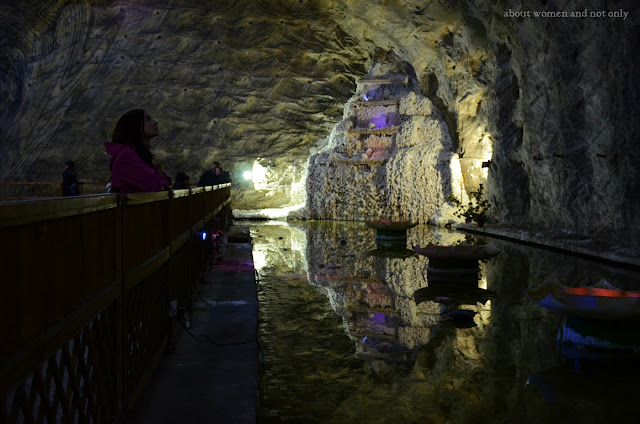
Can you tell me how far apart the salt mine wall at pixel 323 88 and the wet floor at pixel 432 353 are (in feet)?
12.6

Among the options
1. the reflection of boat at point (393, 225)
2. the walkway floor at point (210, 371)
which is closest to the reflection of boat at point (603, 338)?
the walkway floor at point (210, 371)

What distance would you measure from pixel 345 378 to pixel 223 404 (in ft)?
3.72

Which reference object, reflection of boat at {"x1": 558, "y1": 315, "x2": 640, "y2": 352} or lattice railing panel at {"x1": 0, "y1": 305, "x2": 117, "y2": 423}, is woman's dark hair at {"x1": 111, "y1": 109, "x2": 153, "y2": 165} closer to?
lattice railing panel at {"x1": 0, "y1": 305, "x2": 117, "y2": 423}

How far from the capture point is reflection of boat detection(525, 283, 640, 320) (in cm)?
394

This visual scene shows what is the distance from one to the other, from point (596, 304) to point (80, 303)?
3.56m

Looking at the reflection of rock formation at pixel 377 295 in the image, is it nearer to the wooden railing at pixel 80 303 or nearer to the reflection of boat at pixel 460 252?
the reflection of boat at pixel 460 252

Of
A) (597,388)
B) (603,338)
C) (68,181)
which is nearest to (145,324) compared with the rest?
(597,388)

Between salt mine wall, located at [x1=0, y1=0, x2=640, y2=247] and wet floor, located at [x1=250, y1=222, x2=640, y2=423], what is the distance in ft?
12.6

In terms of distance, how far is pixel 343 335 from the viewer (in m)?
5.05

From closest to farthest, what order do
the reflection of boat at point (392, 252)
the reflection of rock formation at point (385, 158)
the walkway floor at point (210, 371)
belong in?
the walkway floor at point (210, 371) < the reflection of boat at point (392, 252) < the reflection of rock formation at point (385, 158)

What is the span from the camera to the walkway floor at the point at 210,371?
9.45 feet

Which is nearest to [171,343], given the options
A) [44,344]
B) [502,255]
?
[44,344]

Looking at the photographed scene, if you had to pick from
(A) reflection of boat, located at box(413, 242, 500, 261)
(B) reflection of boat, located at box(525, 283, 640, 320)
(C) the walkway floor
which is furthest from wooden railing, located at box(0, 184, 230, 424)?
(A) reflection of boat, located at box(413, 242, 500, 261)

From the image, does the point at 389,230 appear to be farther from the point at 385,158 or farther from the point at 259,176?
the point at 259,176
